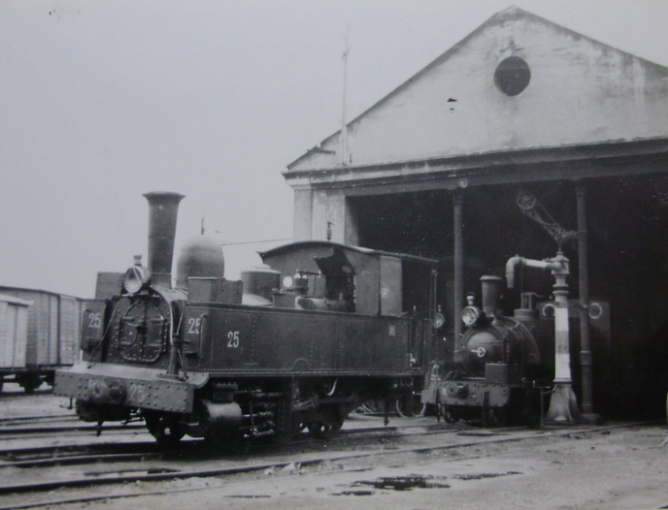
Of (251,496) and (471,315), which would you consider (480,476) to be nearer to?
(251,496)

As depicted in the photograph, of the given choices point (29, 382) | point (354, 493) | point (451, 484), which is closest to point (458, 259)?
point (451, 484)

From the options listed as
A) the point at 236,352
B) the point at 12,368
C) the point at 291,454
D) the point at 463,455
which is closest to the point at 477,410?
the point at 463,455

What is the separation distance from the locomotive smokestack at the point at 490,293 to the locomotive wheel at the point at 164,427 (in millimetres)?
6746

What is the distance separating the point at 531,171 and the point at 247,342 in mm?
8580

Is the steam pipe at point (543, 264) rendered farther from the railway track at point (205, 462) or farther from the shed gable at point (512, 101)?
the railway track at point (205, 462)

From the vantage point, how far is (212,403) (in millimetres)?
8078

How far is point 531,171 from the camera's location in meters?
15.0

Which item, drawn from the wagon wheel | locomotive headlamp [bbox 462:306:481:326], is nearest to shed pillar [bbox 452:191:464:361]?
locomotive headlamp [bbox 462:306:481:326]

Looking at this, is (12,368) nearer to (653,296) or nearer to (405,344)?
(405,344)

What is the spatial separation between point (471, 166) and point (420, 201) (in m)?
2.64

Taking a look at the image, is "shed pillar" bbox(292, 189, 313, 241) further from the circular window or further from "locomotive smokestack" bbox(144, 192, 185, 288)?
"locomotive smokestack" bbox(144, 192, 185, 288)

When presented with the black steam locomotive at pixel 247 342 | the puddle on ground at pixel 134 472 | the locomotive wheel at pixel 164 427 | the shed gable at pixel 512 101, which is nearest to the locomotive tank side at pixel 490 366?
the black steam locomotive at pixel 247 342

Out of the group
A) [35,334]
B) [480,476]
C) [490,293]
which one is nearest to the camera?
[480,476]

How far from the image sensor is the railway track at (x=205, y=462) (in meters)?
6.00
